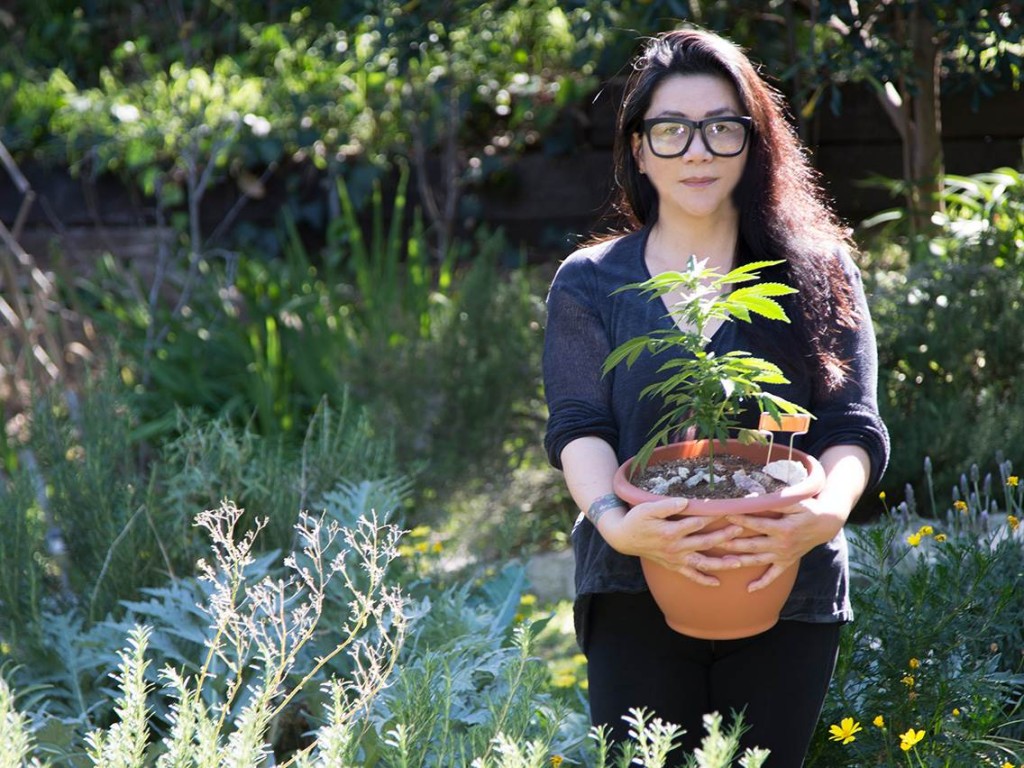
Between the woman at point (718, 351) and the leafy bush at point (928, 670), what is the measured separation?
22cm

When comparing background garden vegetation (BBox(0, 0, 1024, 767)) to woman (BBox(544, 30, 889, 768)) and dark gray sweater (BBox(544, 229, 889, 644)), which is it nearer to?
woman (BBox(544, 30, 889, 768))

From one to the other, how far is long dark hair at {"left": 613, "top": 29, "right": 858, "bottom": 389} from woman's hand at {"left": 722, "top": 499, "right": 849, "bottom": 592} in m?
0.27

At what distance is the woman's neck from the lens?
2021mm

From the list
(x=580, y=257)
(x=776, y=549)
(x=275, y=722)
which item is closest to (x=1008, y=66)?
(x=580, y=257)

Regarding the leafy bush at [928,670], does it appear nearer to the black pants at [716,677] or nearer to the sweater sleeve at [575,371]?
the black pants at [716,677]

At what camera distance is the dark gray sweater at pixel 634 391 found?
190 centimetres

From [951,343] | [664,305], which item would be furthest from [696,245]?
[951,343]

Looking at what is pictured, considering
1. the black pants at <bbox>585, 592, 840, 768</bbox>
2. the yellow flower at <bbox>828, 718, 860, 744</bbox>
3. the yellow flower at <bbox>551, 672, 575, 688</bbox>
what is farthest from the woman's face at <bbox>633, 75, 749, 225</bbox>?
the yellow flower at <bbox>551, 672, 575, 688</bbox>

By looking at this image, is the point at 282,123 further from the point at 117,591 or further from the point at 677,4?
the point at 117,591

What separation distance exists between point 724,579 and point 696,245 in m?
0.59

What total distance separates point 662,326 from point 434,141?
3.94 m

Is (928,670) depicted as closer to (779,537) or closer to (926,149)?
(779,537)

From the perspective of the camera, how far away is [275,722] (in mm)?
2252

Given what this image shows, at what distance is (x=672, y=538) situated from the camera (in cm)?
169
